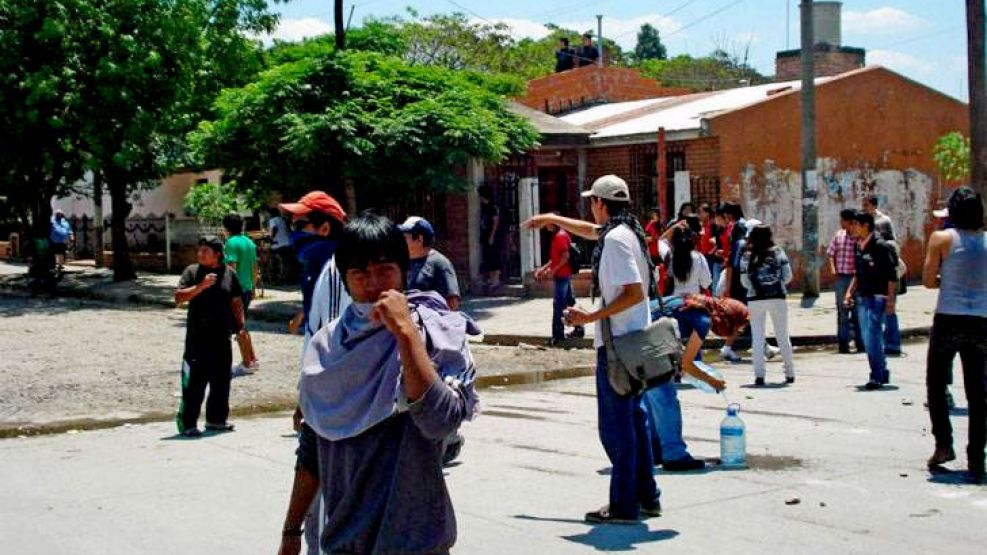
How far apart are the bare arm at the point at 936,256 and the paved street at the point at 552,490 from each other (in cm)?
127

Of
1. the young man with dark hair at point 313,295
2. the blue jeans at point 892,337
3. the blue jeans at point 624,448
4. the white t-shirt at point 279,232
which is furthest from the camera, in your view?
the white t-shirt at point 279,232

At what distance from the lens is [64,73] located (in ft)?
83.3

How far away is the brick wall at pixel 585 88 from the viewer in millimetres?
37688

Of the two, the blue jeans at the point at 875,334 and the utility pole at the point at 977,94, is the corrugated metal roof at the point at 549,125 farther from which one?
the blue jeans at the point at 875,334

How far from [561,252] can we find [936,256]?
29.6 ft

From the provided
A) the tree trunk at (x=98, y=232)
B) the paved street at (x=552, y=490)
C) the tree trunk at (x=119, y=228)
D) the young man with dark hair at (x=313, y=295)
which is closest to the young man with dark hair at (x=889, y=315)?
the paved street at (x=552, y=490)

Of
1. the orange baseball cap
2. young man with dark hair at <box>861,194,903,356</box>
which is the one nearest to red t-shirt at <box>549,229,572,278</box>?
young man with dark hair at <box>861,194,903,356</box>

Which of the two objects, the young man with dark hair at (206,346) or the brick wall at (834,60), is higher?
the brick wall at (834,60)

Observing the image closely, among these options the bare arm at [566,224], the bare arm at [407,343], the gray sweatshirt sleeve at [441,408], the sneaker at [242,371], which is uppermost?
the bare arm at [566,224]

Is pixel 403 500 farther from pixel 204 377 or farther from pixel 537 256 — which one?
pixel 537 256

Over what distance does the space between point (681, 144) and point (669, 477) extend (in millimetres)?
17862

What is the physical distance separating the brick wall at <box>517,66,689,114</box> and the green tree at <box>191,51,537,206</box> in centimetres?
1433

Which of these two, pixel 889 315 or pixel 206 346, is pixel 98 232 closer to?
pixel 889 315

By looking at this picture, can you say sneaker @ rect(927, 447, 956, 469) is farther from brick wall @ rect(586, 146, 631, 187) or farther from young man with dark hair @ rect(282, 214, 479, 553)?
brick wall @ rect(586, 146, 631, 187)
